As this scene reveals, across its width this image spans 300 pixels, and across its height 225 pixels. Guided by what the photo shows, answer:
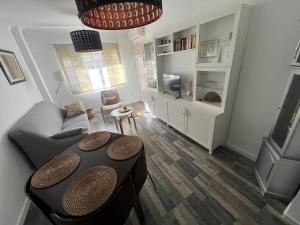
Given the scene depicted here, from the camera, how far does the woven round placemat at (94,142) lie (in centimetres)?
132

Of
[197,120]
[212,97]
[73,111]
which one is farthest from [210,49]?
[73,111]

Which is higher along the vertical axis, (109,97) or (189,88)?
(189,88)

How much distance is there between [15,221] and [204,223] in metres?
2.00

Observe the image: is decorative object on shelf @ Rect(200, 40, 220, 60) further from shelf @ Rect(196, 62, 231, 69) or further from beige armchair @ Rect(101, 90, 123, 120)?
beige armchair @ Rect(101, 90, 123, 120)

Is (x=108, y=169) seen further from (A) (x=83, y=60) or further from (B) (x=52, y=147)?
(A) (x=83, y=60)

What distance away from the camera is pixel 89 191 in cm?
87

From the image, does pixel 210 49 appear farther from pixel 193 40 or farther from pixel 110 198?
pixel 110 198

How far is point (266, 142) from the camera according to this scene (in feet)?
4.94

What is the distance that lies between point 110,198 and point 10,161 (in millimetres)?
1674

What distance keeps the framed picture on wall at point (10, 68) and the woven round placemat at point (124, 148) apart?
2187 millimetres

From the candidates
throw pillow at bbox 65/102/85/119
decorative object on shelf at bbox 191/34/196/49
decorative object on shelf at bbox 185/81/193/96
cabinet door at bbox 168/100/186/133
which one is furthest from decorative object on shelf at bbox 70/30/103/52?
decorative object on shelf at bbox 185/81/193/96

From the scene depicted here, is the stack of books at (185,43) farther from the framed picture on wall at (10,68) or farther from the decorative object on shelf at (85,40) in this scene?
the framed picture on wall at (10,68)

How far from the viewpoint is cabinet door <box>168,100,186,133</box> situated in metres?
2.49

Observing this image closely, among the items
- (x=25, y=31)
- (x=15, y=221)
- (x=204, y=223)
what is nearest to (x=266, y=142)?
(x=204, y=223)
